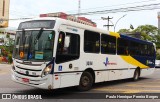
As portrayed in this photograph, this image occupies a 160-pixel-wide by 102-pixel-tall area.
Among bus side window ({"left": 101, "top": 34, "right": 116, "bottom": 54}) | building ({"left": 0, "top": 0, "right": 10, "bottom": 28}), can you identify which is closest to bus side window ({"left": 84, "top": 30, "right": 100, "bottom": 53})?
bus side window ({"left": 101, "top": 34, "right": 116, "bottom": 54})

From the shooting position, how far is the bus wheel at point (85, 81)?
12391mm

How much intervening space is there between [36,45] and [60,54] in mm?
965

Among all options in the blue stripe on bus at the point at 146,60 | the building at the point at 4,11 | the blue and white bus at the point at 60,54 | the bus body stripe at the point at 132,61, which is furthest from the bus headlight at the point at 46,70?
the building at the point at 4,11

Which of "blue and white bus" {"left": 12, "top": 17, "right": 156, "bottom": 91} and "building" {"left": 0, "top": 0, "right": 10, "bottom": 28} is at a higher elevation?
"building" {"left": 0, "top": 0, "right": 10, "bottom": 28}

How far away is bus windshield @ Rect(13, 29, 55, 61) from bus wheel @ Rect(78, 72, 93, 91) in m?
2.48

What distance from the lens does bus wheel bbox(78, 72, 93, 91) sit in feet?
40.7

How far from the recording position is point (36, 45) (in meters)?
10.8

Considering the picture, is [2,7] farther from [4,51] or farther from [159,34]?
[159,34]

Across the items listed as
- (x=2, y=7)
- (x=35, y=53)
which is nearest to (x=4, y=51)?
(x=2, y=7)

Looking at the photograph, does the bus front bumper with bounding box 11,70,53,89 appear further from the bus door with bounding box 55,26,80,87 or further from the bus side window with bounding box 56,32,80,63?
the bus side window with bounding box 56,32,80,63

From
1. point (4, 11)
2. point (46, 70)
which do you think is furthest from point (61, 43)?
point (4, 11)

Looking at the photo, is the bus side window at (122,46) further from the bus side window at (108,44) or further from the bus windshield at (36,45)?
the bus windshield at (36,45)

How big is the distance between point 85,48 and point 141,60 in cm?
741

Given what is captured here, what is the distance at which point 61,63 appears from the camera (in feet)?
35.8
